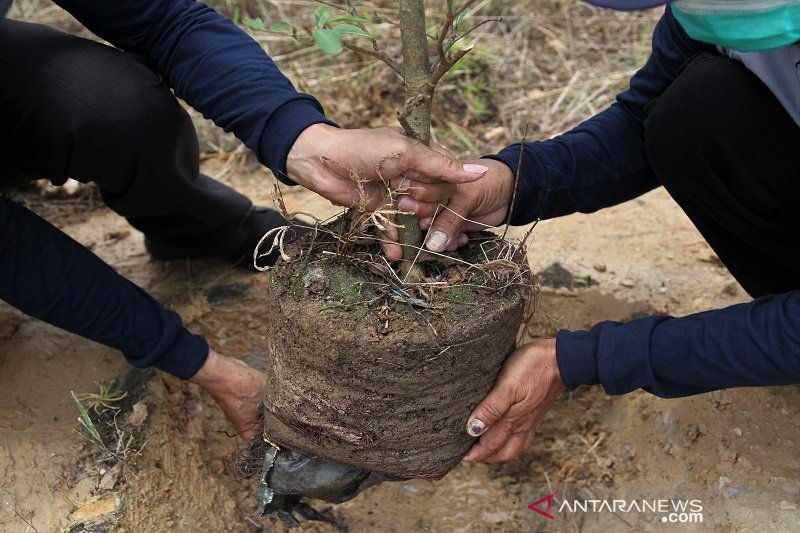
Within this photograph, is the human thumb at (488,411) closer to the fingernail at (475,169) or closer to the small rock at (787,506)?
the fingernail at (475,169)

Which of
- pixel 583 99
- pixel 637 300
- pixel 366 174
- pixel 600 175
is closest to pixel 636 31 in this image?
pixel 583 99

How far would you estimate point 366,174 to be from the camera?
4.42 ft

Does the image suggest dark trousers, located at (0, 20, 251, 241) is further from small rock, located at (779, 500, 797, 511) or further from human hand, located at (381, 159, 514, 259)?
small rock, located at (779, 500, 797, 511)

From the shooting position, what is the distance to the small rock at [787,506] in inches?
57.9

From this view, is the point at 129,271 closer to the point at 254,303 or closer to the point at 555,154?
the point at 254,303

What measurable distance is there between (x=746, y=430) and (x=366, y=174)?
38.1 inches

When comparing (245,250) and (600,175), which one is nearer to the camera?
(600,175)

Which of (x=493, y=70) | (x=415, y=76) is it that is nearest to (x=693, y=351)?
(x=415, y=76)

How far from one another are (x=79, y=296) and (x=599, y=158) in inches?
42.0

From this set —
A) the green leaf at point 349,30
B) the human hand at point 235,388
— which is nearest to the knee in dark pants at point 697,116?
the green leaf at point 349,30

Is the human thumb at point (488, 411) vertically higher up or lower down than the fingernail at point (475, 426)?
higher up

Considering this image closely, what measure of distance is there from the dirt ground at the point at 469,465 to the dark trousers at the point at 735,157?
0.39 metres

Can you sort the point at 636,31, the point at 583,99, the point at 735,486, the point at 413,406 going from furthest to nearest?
the point at 636,31, the point at 583,99, the point at 735,486, the point at 413,406

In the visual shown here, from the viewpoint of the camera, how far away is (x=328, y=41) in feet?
3.60
